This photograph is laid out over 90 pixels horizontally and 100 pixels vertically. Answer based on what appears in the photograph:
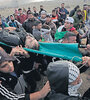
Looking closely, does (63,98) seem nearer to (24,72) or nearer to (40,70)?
(24,72)

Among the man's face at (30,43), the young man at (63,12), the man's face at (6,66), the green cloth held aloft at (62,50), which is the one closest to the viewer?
the man's face at (6,66)

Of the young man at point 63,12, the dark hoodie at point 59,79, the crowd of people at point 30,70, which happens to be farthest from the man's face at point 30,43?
the young man at point 63,12

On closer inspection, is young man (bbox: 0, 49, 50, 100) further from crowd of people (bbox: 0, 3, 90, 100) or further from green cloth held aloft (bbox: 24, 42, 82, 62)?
green cloth held aloft (bbox: 24, 42, 82, 62)

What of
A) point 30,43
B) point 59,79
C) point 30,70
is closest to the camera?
point 59,79

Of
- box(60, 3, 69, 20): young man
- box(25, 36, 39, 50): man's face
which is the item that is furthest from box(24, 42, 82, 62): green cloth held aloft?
box(60, 3, 69, 20): young man

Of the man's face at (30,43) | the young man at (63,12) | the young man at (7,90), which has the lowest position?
the young man at (7,90)

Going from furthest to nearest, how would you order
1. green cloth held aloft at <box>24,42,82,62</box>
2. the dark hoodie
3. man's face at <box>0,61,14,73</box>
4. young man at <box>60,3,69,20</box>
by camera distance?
young man at <box>60,3,69,20</box> → green cloth held aloft at <box>24,42,82,62</box> → man's face at <box>0,61,14,73</box> → the dark hoodie

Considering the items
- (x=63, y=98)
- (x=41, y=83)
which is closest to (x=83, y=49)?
(x=63, y=98)

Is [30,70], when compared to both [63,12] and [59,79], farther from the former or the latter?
[63,12]

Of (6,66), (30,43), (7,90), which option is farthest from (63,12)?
(7,90)

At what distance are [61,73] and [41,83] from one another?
7.96 feet

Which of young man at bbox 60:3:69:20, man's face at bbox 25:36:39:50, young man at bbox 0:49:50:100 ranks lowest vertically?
young man at bbox 0:49:50:100

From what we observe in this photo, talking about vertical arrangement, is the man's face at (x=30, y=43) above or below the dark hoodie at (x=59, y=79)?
above

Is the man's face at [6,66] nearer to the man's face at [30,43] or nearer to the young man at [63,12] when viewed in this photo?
the man's face at [30,43]
